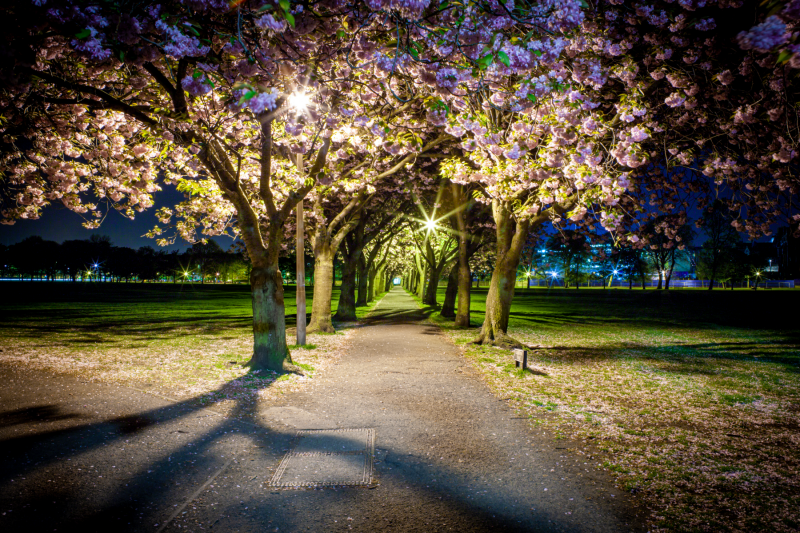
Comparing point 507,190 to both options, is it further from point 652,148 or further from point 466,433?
point 466,433

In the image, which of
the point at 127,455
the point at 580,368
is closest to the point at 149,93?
the point at 127,455

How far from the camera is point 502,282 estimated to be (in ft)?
46.4

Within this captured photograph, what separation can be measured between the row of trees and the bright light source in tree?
4 cm

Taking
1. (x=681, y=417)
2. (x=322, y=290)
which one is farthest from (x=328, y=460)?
(x=322, y=290)

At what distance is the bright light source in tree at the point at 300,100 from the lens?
7.61 m

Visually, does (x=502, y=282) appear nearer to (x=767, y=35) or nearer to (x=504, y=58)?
(x=504, y=58)

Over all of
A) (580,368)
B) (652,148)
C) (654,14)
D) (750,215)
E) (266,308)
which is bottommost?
(580,368)

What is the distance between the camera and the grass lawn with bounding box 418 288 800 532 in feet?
13.4

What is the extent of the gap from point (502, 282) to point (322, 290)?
7.57 metres

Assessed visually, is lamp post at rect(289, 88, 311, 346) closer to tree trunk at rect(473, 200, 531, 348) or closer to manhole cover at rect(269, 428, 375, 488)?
tree trunk at rect(473, 200, 531, 348)

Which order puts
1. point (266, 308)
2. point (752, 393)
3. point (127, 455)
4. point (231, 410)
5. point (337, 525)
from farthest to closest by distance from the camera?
point (266, 308) < point (752, 393) < point (231, 410) < point (127, 455) < point (337, 525)

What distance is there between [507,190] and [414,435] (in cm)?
721

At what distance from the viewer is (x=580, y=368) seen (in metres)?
10.9

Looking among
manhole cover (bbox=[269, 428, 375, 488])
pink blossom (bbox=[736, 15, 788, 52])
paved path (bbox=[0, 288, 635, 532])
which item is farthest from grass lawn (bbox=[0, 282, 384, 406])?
pink blossom (bbox=[736, 15, 788, 52])
